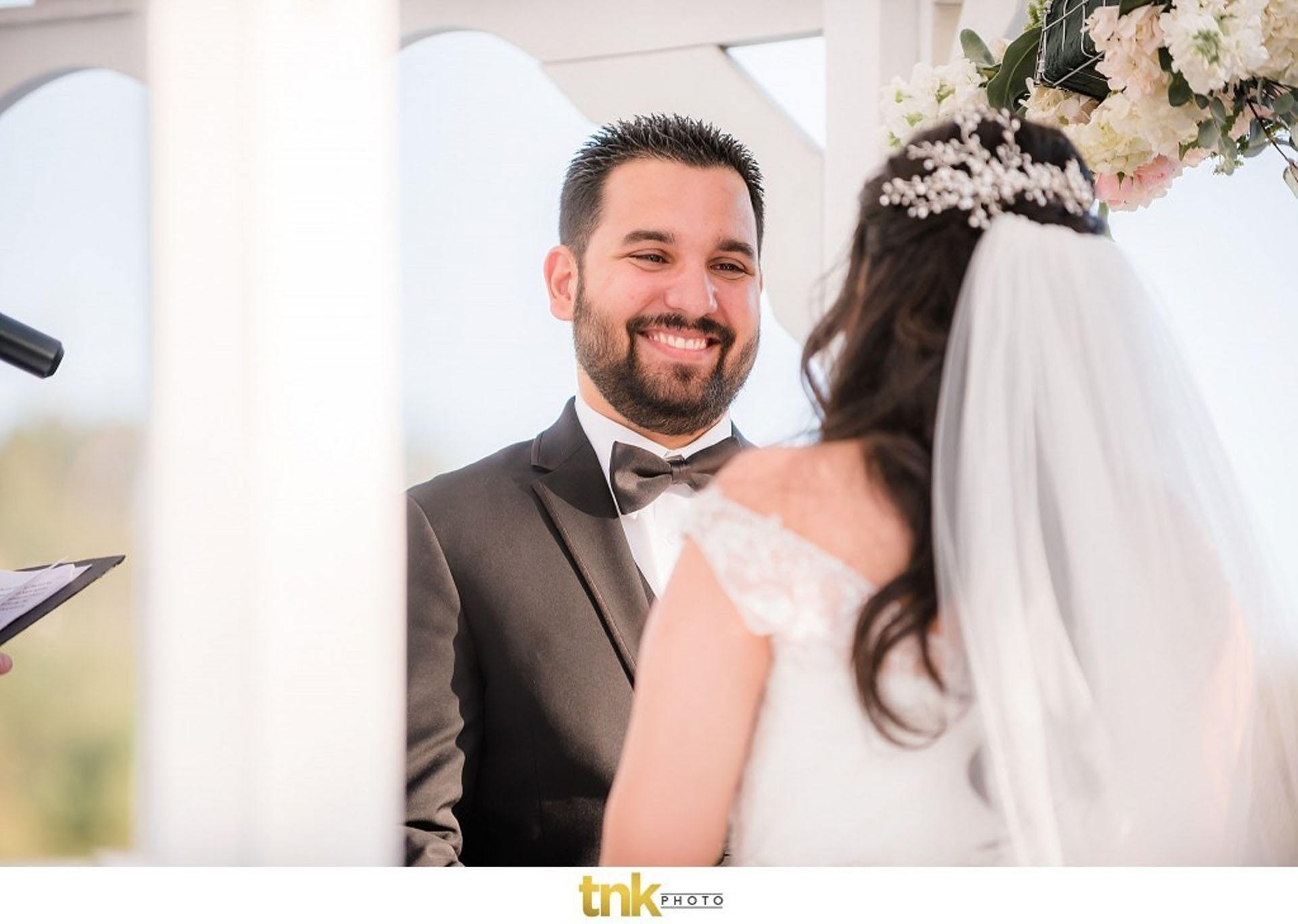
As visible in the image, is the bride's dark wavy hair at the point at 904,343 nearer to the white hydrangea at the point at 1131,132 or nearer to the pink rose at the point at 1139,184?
the white hydrangea at the point at 1131,132

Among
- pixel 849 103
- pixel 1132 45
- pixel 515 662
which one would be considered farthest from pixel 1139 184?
pixel 515 662

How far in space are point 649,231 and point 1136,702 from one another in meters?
1.21

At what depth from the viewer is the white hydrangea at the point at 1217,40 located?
1.49 metres

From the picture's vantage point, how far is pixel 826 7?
219 cm

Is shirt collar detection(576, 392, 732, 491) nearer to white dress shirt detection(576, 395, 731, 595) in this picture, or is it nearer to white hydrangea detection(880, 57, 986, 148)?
white dress shirt detection(576, 395, 731, 595)

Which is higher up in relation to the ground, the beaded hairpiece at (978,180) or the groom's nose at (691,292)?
the groom's nose at (691,292)

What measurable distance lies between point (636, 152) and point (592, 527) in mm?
695

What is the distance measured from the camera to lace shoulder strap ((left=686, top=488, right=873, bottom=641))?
1.25 meters

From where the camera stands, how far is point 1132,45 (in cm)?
160

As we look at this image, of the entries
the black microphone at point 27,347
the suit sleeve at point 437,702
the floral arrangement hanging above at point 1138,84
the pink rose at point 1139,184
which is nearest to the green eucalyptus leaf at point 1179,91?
the floral arrangement hanging above at point 1138,84

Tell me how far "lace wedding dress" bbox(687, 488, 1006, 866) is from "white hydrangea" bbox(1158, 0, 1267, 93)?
82 centimetres

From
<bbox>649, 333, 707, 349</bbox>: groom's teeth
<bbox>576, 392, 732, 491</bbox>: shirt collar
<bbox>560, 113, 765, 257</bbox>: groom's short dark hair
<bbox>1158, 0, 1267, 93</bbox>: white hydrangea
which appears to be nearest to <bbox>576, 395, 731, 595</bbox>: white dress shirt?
<bbox>576, 392, 732, 491</bbox>: shirt collar
